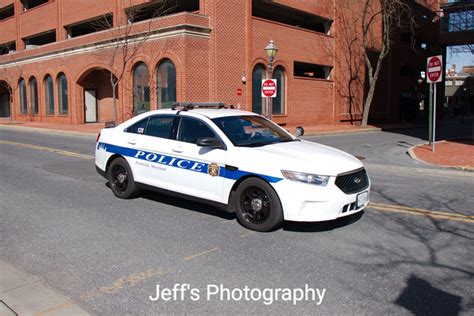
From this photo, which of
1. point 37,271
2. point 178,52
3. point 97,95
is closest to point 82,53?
point 97,95

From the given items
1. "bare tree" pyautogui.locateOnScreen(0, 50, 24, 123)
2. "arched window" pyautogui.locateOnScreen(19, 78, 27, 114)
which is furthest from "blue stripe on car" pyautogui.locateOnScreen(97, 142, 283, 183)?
"arched window" pyautogui.locateOnScreen(19, 78, 27, 114)

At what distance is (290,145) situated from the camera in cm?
638

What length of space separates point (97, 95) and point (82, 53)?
361 centimetres

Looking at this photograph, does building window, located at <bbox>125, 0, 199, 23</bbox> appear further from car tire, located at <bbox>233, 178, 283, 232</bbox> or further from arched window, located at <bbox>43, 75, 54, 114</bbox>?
car tire, located at <bbox>233, 178, 283, 232</bbox>

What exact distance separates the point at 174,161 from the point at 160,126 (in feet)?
2.46

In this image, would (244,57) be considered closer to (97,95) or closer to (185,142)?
(97,95)

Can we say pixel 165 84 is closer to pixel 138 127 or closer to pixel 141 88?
pixel 141 88

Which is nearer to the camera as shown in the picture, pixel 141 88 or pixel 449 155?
pixel 449 155

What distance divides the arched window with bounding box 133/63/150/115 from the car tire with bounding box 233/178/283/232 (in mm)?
20956

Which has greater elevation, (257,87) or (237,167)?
(257,87)

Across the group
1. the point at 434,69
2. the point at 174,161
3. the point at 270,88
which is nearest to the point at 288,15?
the point at 270,88

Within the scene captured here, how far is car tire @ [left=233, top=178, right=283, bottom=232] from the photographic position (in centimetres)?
559

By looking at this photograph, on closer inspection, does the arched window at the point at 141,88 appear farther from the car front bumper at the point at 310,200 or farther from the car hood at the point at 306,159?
the car front bumper at the point at 310,200

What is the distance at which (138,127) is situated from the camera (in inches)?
294
